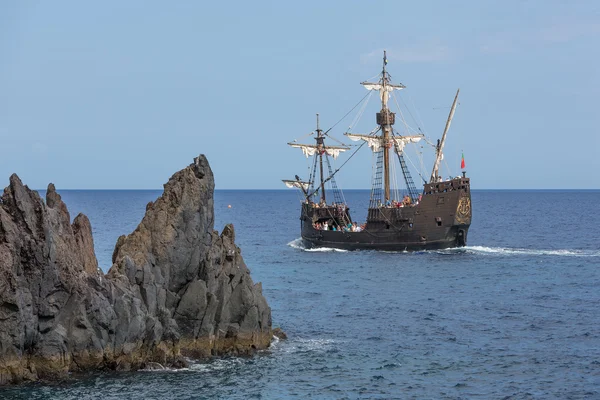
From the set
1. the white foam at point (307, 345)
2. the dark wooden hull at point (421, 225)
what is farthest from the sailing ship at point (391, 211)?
the white foam at point (307, 345)

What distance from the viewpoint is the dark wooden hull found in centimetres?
9494

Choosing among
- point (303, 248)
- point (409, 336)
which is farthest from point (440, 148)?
point (409, 336)

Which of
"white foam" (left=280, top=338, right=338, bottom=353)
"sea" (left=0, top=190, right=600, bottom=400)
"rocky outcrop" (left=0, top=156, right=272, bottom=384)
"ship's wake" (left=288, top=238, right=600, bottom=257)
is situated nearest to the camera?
"rocky outcrop" (left=0, top=156, right=272, bottom=384)

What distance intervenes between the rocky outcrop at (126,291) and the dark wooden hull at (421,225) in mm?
51344

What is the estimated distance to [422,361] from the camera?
44.4 m

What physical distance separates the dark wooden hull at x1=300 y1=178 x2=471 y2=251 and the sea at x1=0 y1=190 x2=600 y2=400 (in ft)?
13.9

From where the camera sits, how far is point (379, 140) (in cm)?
11388

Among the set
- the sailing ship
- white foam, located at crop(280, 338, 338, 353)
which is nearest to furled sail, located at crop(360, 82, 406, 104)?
the sailing ship

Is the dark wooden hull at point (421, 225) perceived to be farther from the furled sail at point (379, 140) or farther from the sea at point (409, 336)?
the furled sail at point (379, 140)

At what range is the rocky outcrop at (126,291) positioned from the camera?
36375mm

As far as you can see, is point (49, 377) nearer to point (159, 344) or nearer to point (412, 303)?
point (159, 344)

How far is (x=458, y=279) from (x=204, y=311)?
123 ft

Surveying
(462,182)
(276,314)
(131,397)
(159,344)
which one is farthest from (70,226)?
(462,182)

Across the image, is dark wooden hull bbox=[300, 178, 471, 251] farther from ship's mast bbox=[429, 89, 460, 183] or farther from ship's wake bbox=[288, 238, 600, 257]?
ship's mast bbox=[429, 89, 460, 183]
